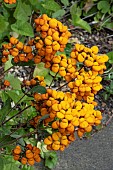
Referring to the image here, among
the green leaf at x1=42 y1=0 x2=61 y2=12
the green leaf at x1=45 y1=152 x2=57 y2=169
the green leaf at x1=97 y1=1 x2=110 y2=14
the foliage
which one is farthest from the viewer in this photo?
the green leaf at x1=97 y1=1 x2=110 y2=14

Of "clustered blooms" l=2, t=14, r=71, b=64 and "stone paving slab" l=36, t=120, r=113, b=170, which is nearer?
"clustered blooms" l=2, t=14, r=71, b=64

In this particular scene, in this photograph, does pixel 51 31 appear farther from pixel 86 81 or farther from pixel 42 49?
pixel 86 81

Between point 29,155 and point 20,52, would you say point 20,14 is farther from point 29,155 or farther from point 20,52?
point 29,155

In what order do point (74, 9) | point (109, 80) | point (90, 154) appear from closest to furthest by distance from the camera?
1. point (90, 154)
2. point (109, 80)
3. point (74, 9)

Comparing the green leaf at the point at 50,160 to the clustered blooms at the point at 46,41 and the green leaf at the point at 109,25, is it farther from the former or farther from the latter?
the green leaf at the point at 109,25

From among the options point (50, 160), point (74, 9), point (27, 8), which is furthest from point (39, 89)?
point (74, 9)

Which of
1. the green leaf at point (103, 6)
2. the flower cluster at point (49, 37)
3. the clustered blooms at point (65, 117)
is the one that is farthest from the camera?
the green leaf at point (103, 6)

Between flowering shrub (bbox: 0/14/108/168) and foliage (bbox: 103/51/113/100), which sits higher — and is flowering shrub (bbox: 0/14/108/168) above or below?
below

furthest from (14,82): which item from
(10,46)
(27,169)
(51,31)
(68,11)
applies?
(68,11)

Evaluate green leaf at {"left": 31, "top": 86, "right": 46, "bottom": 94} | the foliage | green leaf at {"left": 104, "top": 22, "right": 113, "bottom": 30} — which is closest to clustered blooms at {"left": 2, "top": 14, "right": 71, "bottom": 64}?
green leaf at {"left": 31, "top": 86, "right": 46, "bottom": 94}

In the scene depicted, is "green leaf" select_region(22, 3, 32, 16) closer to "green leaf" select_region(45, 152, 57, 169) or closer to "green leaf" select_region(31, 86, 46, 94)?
"green leaf" select_region(45, 152, 57, 169)

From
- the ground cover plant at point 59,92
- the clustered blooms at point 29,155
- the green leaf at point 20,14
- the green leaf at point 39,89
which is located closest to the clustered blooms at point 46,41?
the ground cover plant at point 59,92
